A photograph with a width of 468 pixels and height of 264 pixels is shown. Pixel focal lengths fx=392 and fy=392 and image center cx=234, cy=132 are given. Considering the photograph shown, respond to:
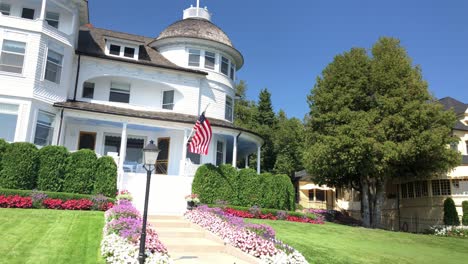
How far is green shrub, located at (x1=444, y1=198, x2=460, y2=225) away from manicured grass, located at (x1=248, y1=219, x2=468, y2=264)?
36.2 ft

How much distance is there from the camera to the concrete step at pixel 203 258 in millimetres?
10132

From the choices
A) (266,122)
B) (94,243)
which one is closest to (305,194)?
(266,122)

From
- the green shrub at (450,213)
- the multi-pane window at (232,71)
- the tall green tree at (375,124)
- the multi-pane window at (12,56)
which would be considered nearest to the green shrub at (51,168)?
the multi-pane window at (12,56)

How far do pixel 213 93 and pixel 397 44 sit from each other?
1405cm

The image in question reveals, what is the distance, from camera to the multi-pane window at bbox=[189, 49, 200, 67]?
2791 centimetres

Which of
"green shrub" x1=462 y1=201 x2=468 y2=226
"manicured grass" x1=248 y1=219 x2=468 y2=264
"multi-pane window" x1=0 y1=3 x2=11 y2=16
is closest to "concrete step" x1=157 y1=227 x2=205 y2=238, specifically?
"manicured grass" x1=248 y1=219 x2=468 y2=264

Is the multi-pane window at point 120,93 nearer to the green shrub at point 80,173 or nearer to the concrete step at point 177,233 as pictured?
the green shrub at point 80,173

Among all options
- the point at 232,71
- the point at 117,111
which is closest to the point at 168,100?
the point at 117,111

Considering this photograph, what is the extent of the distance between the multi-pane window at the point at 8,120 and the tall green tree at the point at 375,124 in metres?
17.9

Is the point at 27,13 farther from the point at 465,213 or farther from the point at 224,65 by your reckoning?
the point at 465,213

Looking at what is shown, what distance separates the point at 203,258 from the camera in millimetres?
10625

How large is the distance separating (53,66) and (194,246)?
51.3ft

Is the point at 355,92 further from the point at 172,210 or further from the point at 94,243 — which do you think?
the point at 94,243

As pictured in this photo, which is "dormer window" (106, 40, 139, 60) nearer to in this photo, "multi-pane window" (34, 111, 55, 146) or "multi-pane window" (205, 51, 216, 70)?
"multi-pane window" (205, 51, 216, 70)
